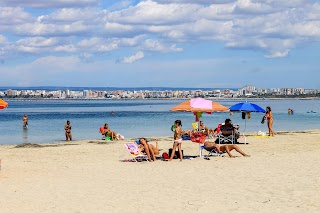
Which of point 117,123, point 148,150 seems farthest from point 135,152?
point 117,123

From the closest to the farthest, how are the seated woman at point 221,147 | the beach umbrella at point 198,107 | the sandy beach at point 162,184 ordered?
1. the sandy beach at point 162,184
2. the seated woman at point 221,147
3. the beach umbrella at point 198,107

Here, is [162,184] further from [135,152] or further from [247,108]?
[247,108]

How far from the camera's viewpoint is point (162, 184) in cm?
1091

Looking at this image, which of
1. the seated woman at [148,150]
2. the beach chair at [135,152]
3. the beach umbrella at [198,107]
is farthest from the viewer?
the beach umbrella at [198,107]

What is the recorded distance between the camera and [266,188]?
33.3ft

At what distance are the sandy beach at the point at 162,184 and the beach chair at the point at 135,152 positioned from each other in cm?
33

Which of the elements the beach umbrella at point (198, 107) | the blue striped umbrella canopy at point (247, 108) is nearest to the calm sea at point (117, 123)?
the blue striped umbrella canopy at point (247, 108)

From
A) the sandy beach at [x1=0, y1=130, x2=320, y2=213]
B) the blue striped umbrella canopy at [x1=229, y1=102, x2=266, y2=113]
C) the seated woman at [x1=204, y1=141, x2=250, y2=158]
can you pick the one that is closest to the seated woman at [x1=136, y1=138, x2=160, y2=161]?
the sandy beach at [x1=0, y1=130, x2=320, y2=213]

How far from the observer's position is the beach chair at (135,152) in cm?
1487

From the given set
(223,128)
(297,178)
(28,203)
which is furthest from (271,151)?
(28,203)

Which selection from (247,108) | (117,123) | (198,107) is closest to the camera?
(198,107)

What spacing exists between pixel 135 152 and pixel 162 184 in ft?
13.4

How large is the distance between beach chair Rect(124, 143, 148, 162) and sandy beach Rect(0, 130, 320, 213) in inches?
13.2

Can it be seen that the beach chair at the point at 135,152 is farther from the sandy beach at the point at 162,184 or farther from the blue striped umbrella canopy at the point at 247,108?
the blue striped umbrella canopy at the point at 247,108
